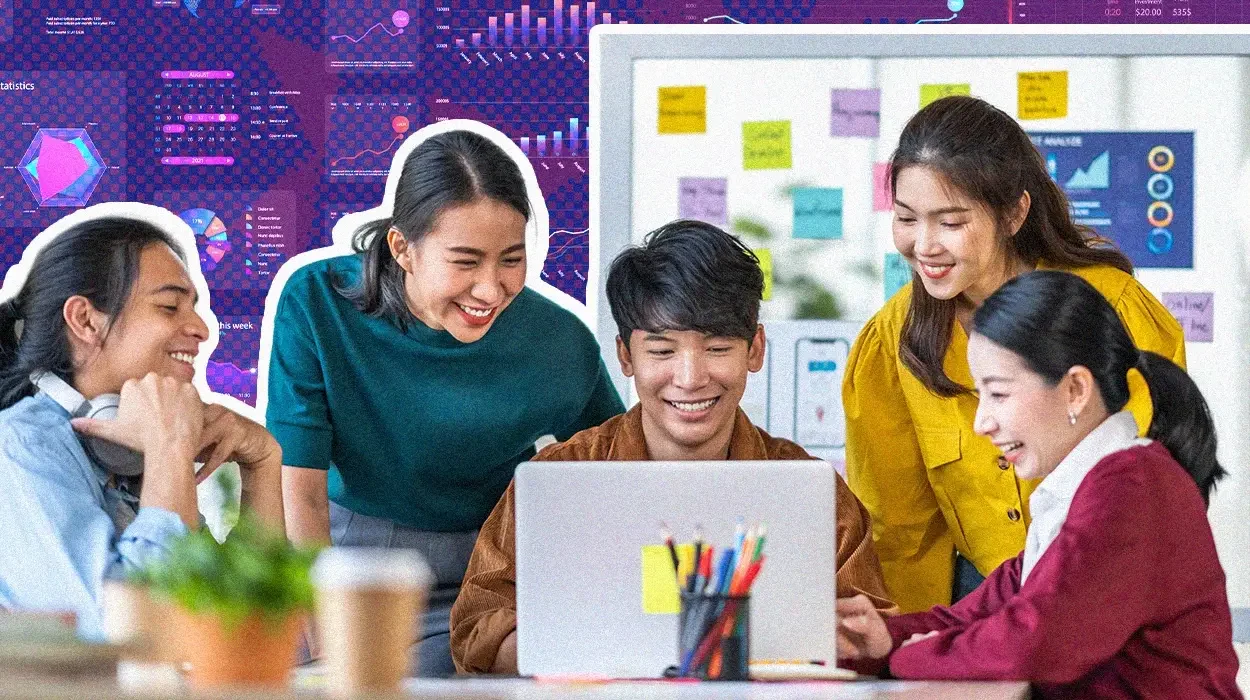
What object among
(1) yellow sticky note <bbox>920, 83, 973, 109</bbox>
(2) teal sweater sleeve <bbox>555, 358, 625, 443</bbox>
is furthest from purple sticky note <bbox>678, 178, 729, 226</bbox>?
(2) teal sweater sleeve <bbox>555, 358, 625, 443</bbox>

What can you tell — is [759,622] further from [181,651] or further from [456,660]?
[181,651]

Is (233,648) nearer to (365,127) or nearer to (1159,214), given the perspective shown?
(365,127)

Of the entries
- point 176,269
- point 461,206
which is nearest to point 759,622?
point 461,206

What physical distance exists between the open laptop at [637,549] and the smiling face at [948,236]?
695 mm

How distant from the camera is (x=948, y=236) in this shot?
2350 millimetres

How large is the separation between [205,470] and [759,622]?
99 centimetres

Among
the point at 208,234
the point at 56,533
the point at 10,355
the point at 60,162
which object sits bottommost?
the point at 56,533

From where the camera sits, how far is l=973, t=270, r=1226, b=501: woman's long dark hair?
6.16ft

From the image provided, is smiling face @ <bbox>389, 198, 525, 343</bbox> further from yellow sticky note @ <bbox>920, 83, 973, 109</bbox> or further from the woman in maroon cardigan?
yellow sticky note @ <bbox>920, 83, 973, 109</bbox>

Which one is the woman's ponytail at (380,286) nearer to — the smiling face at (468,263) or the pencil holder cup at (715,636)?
the smiling face at (468,263)

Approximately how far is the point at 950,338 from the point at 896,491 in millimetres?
270

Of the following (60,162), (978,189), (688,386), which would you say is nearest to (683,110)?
(978,189)

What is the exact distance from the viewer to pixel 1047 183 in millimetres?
2434

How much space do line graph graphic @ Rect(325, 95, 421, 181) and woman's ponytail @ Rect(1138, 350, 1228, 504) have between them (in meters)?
2.03
